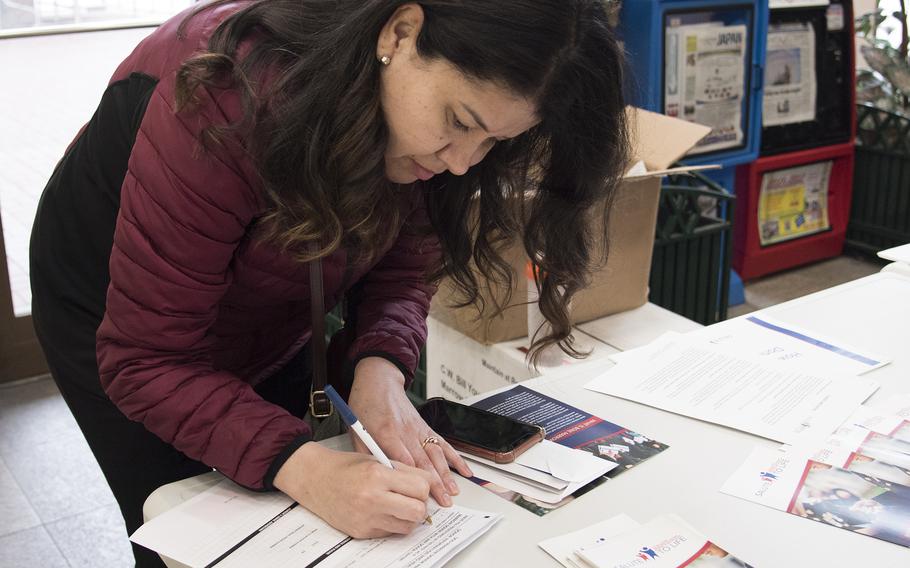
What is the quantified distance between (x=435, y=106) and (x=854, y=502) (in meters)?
0.66

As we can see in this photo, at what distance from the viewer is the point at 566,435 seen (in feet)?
4.19

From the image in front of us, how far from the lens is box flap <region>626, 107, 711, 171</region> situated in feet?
6.66

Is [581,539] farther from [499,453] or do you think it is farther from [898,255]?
[898,255]

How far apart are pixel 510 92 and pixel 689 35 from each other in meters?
2.42

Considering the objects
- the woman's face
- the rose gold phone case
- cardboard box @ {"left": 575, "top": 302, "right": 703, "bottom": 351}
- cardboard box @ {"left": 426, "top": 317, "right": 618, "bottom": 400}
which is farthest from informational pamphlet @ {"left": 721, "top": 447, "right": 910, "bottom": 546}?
cardboard box @ {"left": 575, "top": 302, "right": 703, "bottom": 351}

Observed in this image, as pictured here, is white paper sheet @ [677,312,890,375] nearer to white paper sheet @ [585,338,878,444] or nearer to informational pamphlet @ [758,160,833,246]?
white paper sheet @ [585,338,878,444]

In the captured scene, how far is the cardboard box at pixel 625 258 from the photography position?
1.99m

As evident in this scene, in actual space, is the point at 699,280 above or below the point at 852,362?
below

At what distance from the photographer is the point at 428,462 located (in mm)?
1170

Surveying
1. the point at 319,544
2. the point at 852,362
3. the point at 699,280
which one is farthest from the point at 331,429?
the point at 699,280

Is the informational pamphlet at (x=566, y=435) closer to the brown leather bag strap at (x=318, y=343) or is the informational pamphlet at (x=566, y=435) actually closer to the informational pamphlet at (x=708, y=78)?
the brown leather bag strap at (x=318, y=343)

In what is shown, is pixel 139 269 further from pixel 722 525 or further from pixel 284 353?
pixel 722 525

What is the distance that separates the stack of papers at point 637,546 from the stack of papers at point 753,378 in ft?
0.91

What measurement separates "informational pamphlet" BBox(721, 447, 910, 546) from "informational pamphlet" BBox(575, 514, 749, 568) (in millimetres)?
122
